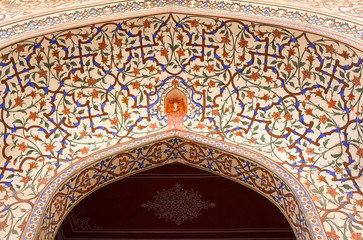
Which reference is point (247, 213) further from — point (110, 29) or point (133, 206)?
point (110, 29)

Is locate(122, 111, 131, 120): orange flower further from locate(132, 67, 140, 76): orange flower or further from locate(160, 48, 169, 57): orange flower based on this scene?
locate(160, 48, 169, 57): orange flower

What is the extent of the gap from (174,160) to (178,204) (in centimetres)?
192

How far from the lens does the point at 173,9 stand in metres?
4.72

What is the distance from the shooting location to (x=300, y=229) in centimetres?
445

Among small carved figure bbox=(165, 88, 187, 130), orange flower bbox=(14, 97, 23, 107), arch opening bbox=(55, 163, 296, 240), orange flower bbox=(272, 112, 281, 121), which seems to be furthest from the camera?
arch opening bbox=(55, 163, 296, 240)

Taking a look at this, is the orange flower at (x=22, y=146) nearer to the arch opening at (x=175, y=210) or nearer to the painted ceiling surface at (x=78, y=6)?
the painted ceiling surface at (x=78, y=6)

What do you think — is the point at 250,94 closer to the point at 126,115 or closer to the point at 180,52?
the point at 180,52

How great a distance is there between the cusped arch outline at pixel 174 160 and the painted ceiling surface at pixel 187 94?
0.34ft

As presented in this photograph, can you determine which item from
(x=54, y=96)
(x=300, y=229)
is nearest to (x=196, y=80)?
(x=54, y=96)

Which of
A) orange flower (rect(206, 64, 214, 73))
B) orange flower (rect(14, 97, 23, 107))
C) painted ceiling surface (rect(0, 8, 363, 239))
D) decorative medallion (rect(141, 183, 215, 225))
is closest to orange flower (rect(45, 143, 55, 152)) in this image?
painted ceiling surface (rect(0, 8, 363, 239))

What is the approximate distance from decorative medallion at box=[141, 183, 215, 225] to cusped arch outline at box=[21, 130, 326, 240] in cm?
173

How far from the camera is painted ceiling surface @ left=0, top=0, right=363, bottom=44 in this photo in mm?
4426

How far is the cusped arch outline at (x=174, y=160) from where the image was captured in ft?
14.5

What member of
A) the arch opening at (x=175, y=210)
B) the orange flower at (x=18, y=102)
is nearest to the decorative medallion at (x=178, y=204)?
the arch opening at (x=175, y=210)
